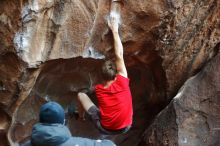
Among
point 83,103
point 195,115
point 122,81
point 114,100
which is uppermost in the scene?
point 122,81

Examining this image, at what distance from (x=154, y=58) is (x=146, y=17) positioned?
0.57 meters

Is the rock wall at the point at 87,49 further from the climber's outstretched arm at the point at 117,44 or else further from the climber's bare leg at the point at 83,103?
the climber's bare leg at the point at 83,103

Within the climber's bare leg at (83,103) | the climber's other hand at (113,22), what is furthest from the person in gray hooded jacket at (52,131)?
the climber's other hand at (113,22)

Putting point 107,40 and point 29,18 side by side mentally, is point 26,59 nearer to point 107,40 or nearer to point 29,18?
point 29,18

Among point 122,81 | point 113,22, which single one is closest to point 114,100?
point 122,81

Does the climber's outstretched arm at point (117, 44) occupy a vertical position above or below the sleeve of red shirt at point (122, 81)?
above

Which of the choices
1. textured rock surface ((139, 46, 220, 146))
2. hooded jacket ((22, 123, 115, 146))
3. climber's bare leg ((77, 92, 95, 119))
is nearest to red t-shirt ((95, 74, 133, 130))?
climber's bare leg ((77, 92, 95, 119))

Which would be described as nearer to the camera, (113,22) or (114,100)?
(114,100)

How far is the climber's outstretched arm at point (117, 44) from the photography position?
4255mm

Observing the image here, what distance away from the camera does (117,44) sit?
440 cm

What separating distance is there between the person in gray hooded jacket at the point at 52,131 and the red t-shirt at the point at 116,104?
3.86 feet

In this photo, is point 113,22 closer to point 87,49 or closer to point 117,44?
point 117,44

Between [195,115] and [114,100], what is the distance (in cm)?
121

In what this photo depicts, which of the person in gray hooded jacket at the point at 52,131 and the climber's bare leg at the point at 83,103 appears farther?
the climber's bare leg at the point at 83,103
